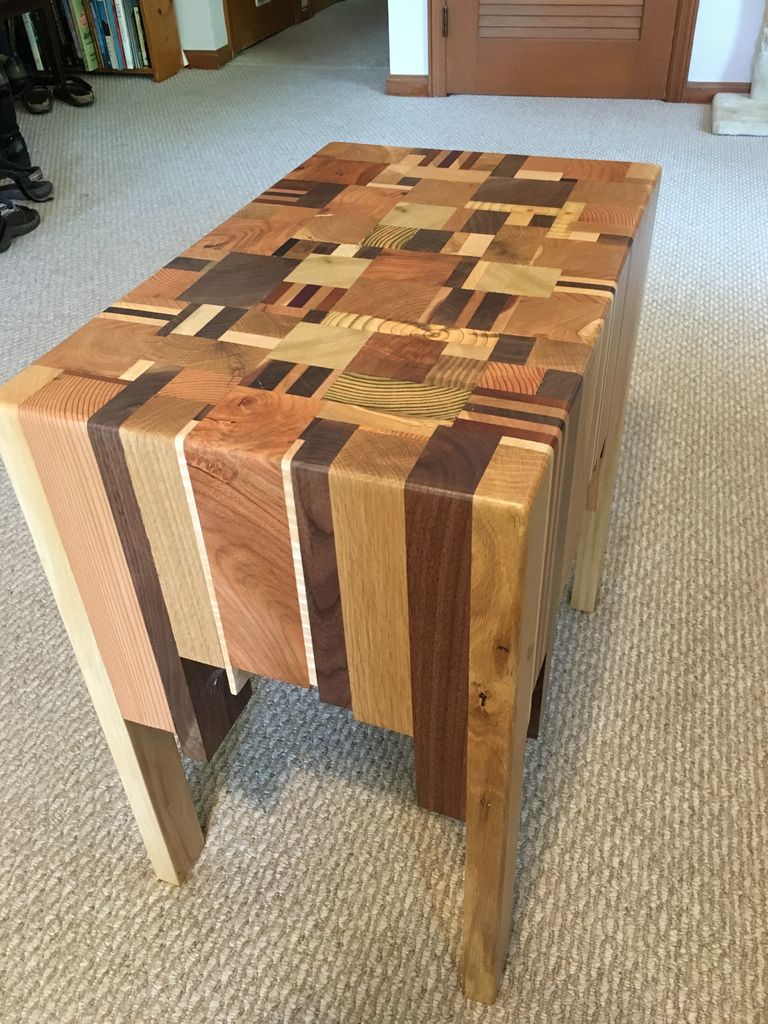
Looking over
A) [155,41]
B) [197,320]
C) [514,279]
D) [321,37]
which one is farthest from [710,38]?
[197,320]

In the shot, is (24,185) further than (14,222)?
Yes

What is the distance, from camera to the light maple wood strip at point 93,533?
62 cm

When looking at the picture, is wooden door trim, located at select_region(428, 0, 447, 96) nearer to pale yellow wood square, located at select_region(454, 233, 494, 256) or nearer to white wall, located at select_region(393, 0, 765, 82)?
white wall, located at select_region(393, 0, 765, 82)

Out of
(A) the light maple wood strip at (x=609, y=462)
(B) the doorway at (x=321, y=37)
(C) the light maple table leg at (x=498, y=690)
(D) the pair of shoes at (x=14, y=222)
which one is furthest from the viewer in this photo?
(B) the doorway at (x=321, y=37)

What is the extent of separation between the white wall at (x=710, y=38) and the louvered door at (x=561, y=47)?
0.10 meters

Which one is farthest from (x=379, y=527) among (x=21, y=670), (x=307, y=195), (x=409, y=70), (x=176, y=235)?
(x=409, y=70)

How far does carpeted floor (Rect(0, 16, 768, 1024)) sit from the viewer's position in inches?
32.6

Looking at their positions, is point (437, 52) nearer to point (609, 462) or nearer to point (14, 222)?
point (14, 222)

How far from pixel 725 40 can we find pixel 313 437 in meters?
2.93

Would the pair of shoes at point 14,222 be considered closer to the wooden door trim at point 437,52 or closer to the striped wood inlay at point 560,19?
the wooden door trim at point 437,52

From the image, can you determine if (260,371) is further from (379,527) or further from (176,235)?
(176,235)

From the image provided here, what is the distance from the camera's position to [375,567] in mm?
585

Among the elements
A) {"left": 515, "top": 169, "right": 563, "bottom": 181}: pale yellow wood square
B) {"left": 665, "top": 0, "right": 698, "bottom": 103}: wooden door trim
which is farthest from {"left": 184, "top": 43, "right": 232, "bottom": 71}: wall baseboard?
{"left": 515, "top": 169, "right": 563, "bottom": 181}: pale yellow wood square

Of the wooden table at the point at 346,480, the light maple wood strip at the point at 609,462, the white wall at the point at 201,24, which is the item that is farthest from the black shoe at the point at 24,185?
the light maple wood strip at the point at 609,462
